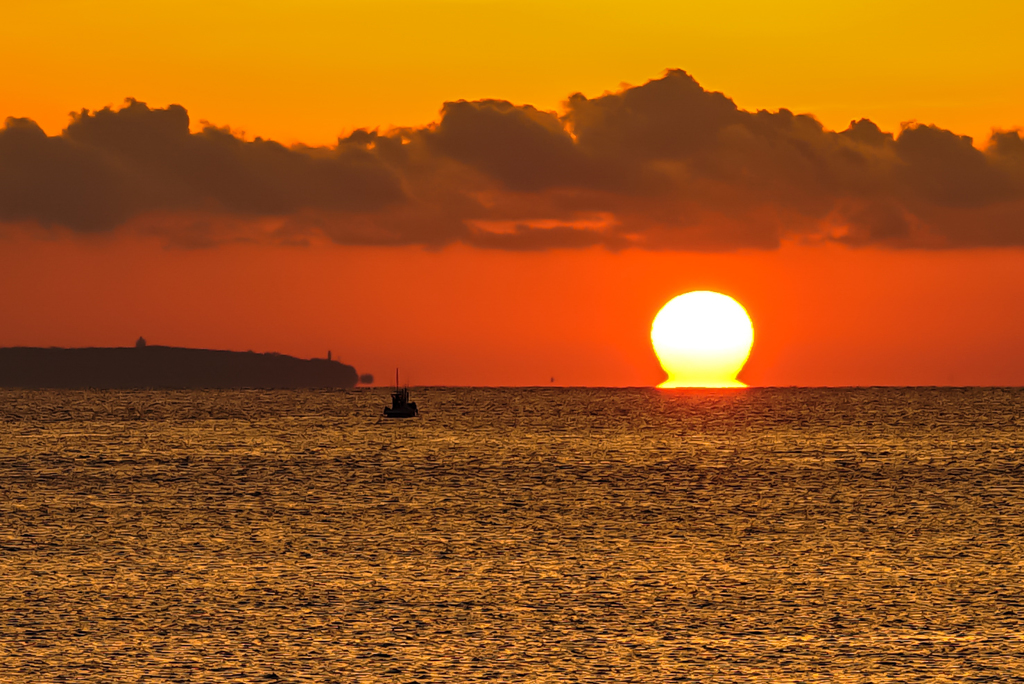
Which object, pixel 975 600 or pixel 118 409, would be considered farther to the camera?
pixel 118 409

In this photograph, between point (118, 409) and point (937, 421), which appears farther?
point (118, 409)

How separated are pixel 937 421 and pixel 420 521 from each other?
121 m

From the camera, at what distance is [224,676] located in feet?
60.5

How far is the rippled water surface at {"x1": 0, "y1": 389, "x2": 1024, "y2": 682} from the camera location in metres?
19.7

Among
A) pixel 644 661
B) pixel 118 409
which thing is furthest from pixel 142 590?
pixel 118 409

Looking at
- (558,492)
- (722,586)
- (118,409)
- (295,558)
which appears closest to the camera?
(722,586)

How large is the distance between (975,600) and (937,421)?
13356 cm

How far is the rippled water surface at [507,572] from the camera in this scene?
19.7 metres

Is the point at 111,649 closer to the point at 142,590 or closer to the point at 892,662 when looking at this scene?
the point at 142,590

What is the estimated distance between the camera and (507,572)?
29688 mm

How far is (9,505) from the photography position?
48719 millimetres

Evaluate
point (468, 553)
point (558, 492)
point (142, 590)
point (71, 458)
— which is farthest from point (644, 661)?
point (71, 458)

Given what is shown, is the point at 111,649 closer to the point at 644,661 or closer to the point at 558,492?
the point at 644,661

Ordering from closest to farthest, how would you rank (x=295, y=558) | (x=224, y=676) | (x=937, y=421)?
(x=224, y=676) < (x=295, y=558) < (x=937, y=421)
